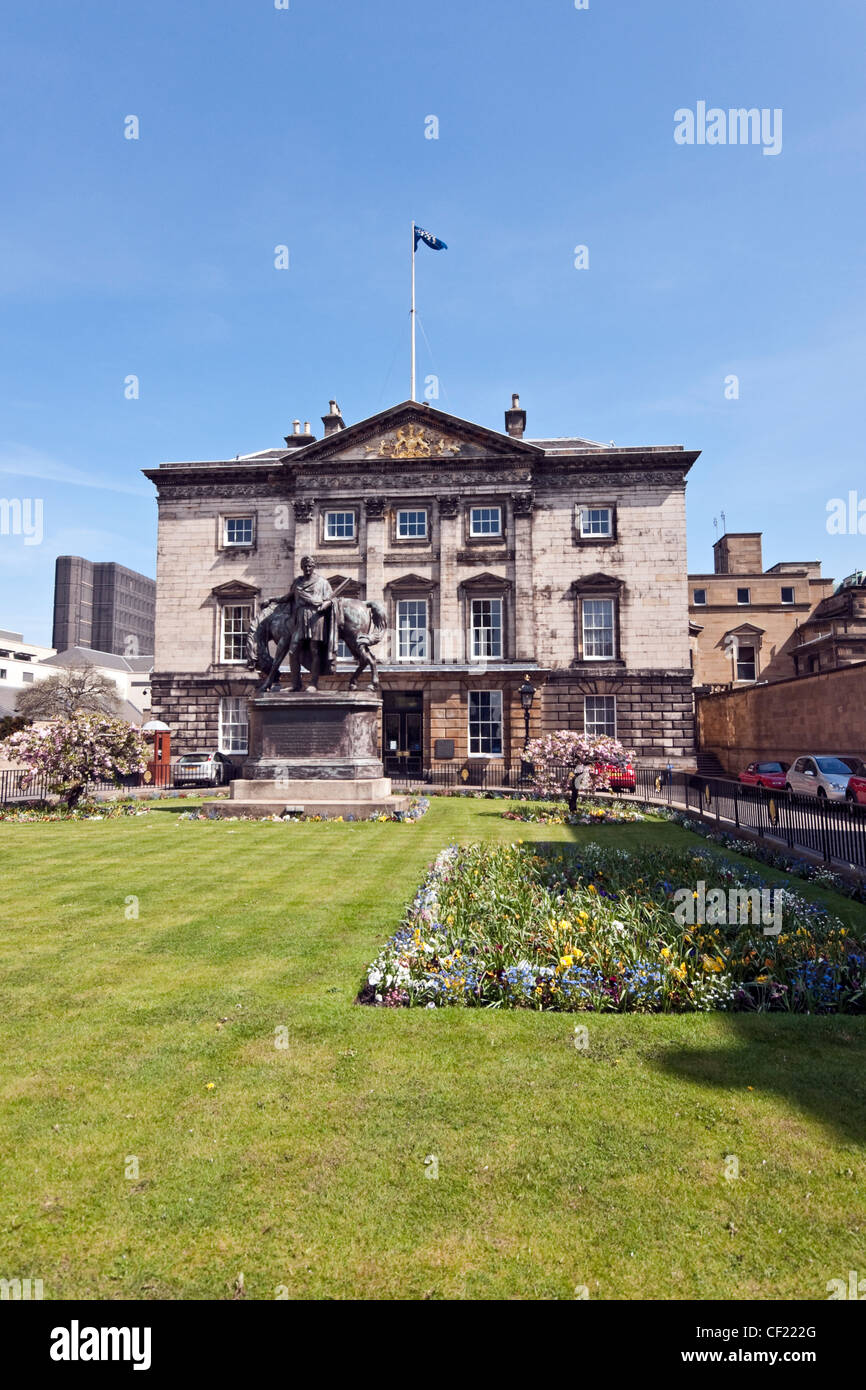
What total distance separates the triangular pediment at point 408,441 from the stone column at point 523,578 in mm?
2570

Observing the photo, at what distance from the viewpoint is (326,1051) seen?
559cm

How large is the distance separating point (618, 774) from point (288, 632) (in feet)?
38.1

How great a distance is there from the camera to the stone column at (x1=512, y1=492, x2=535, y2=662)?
35281 mm

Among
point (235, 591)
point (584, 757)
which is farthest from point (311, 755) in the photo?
point (235, 591)

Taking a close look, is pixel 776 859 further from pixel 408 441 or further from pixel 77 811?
pixel 408 441

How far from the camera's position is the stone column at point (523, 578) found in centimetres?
3528

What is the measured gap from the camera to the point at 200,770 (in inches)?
1270

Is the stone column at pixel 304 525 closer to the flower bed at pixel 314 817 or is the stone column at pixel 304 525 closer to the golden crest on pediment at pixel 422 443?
the golden crest on pediment at pixel 422 443

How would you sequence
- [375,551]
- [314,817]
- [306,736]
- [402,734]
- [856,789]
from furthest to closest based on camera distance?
[402,734], [375,551], [856,789], [306,736], [314,817]

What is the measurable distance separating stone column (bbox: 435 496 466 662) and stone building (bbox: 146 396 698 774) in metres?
0.07

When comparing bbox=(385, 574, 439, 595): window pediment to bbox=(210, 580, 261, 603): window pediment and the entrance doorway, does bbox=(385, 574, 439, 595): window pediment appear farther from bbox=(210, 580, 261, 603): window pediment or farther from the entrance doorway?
bbox=(210, 580, 261, 603): window pediment
